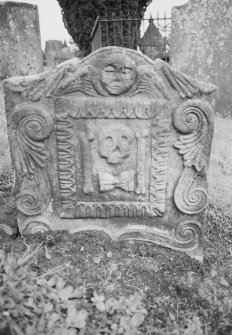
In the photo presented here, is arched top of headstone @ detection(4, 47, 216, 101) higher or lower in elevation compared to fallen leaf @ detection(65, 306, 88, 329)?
higher

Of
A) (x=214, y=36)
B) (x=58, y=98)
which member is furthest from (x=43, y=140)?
(x=214, y=36)

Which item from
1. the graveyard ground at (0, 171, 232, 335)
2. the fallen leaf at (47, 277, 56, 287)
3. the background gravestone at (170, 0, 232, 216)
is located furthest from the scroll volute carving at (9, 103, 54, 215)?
the background gravestone at (170, 0, 232, 216)

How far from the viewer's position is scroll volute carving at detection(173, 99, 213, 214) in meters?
2.34

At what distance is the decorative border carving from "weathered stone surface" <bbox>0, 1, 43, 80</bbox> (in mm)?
5486

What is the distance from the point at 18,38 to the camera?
7.18 m

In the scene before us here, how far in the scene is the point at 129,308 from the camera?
200 centimetres

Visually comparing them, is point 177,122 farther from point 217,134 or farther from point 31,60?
point 31,60

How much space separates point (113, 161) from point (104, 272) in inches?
32.1

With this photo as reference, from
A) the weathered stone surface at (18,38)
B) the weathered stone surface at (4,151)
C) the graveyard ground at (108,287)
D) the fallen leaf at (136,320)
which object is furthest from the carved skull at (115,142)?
the weathered stone surface at (18,38)

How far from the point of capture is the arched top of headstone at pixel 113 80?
226 centimetres

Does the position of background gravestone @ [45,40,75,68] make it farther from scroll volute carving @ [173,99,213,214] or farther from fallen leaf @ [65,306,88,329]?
fallen leaf @ [65,306,88,329]

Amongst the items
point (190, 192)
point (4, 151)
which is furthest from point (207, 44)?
point (190, 192)

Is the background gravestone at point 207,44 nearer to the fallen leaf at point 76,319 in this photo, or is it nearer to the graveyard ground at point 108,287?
the graveyard ground at point 108,287

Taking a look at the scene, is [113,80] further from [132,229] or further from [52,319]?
[52,319]
